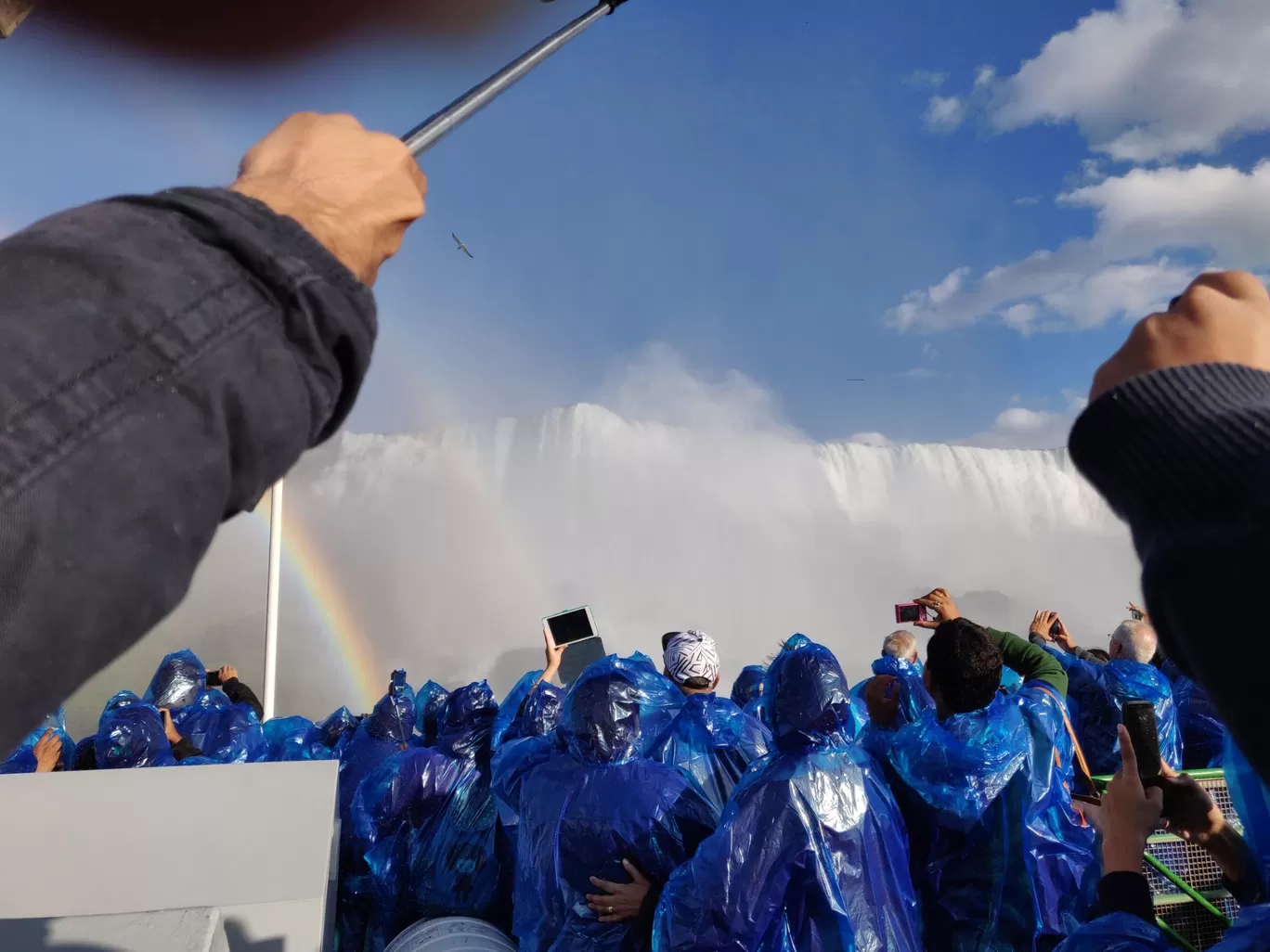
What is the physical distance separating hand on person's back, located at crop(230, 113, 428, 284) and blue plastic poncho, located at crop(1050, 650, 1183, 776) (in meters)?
4.53

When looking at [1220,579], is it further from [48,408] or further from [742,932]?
[742,932]

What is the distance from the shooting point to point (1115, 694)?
445 cm

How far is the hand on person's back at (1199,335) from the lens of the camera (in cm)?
60

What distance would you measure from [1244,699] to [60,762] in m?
5.68

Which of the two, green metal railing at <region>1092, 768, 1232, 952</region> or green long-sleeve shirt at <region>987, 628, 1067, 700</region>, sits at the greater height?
green long-sleeve shirt at <region>987, 628, 1067, 700</region>

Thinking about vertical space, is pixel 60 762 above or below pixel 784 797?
above

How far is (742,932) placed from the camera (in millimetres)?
2062

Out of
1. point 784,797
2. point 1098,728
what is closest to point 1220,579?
point 784,797

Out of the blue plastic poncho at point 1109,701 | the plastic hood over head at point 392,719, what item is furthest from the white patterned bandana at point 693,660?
the blue plastic poncho at point 1109,701

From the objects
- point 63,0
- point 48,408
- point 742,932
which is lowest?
point 742,932

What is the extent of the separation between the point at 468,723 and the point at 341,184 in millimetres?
4249

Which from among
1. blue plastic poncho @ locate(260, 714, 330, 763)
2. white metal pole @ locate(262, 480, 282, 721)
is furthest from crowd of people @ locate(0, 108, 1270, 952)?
white metal pole @ locate(262, 480, 282, 721)

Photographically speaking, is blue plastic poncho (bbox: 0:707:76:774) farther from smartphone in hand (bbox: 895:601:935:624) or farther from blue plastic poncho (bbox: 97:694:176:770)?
smartphone in hand (bbox: 895:601:935:624)

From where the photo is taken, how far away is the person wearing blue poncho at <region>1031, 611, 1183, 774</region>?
416 cm
